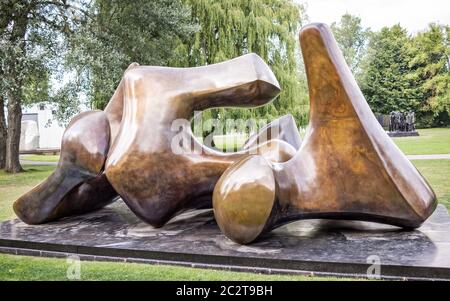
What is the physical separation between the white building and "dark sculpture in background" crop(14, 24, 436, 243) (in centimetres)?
2828

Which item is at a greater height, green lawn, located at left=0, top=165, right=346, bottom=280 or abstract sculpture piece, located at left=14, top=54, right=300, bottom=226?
abstract sculpture piece, located at left=14, top=54, right=300, bottom=226

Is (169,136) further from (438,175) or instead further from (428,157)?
(428,157)

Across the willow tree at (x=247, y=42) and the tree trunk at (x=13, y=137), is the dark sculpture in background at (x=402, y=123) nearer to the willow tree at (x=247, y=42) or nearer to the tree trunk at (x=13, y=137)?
the willow tree at (x=247, y=42)

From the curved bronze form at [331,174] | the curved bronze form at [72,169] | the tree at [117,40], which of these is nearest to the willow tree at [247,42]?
the tree at [117,40]

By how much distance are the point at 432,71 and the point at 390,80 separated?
4.00m

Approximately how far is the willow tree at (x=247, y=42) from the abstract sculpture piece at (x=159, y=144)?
39.6 ft

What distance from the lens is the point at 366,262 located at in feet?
15.2

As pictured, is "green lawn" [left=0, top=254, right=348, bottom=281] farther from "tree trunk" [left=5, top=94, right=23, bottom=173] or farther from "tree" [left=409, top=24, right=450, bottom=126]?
"tree" [left=409, top=24, right=450, bottom=126]

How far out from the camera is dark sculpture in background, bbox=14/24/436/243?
5402mm

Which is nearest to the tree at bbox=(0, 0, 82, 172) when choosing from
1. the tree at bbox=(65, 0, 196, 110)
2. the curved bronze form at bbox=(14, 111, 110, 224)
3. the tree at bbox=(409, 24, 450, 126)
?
the tree at bbox=(65, 0, 196, 110)

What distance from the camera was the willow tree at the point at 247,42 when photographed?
62.4ft
